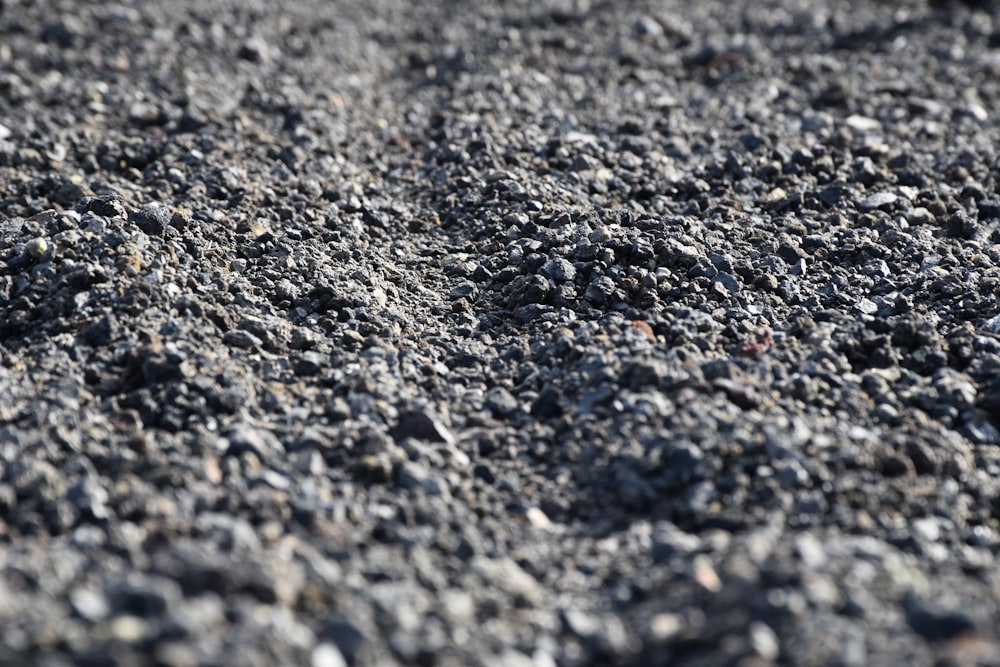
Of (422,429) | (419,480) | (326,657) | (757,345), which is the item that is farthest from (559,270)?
(326,657)

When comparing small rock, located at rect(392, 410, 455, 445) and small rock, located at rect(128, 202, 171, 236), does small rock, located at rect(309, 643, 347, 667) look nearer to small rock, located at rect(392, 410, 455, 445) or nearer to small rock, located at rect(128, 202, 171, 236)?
small rock, located at rect(392, 410, 455, 445)

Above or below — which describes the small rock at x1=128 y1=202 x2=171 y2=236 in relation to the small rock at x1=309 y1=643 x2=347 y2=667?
below

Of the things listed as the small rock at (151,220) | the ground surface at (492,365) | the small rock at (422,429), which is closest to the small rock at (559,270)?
the ground surface at (492,365)

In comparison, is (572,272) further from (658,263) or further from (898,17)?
(898,17)

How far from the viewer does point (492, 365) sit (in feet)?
15.5

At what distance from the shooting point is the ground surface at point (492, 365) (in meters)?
2.98

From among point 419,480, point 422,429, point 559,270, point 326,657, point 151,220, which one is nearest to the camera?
point 326,657

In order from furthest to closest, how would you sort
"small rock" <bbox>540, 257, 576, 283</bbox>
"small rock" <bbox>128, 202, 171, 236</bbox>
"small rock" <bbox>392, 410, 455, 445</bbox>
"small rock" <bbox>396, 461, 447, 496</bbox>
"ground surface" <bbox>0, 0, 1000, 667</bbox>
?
"small rock" <bbox>128, 202, 171, 236</bbox> → "small rock" <bbox>540, 257, 576, 283</bbox> → "small rock" <bbox>392, 410, 455, 445</bbox> → "small rock" <bbox>396, 461, 447, 496</bbox> → "ground surface" <bbox>0, 0, 1000, 667</bbox>

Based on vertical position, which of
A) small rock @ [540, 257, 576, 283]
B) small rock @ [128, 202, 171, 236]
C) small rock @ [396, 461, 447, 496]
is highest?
small rock @ [540, 257, 576, 283]

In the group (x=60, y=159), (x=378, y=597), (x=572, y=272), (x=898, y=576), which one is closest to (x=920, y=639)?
(x=898, y=576)

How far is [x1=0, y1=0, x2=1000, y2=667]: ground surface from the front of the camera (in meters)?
2.98

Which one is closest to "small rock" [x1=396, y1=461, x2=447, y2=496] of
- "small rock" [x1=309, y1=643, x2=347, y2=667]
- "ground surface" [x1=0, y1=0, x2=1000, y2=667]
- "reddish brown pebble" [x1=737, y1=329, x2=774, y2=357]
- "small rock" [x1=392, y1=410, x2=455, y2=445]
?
"ground surface" [x1=0, y1=0, x2=1000, y2=667]

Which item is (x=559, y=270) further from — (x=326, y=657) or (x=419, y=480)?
(x=326, y=657)

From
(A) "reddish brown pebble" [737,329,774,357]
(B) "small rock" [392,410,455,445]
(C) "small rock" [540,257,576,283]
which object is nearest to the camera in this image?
(B) "small rock" [392,410,455,445]
